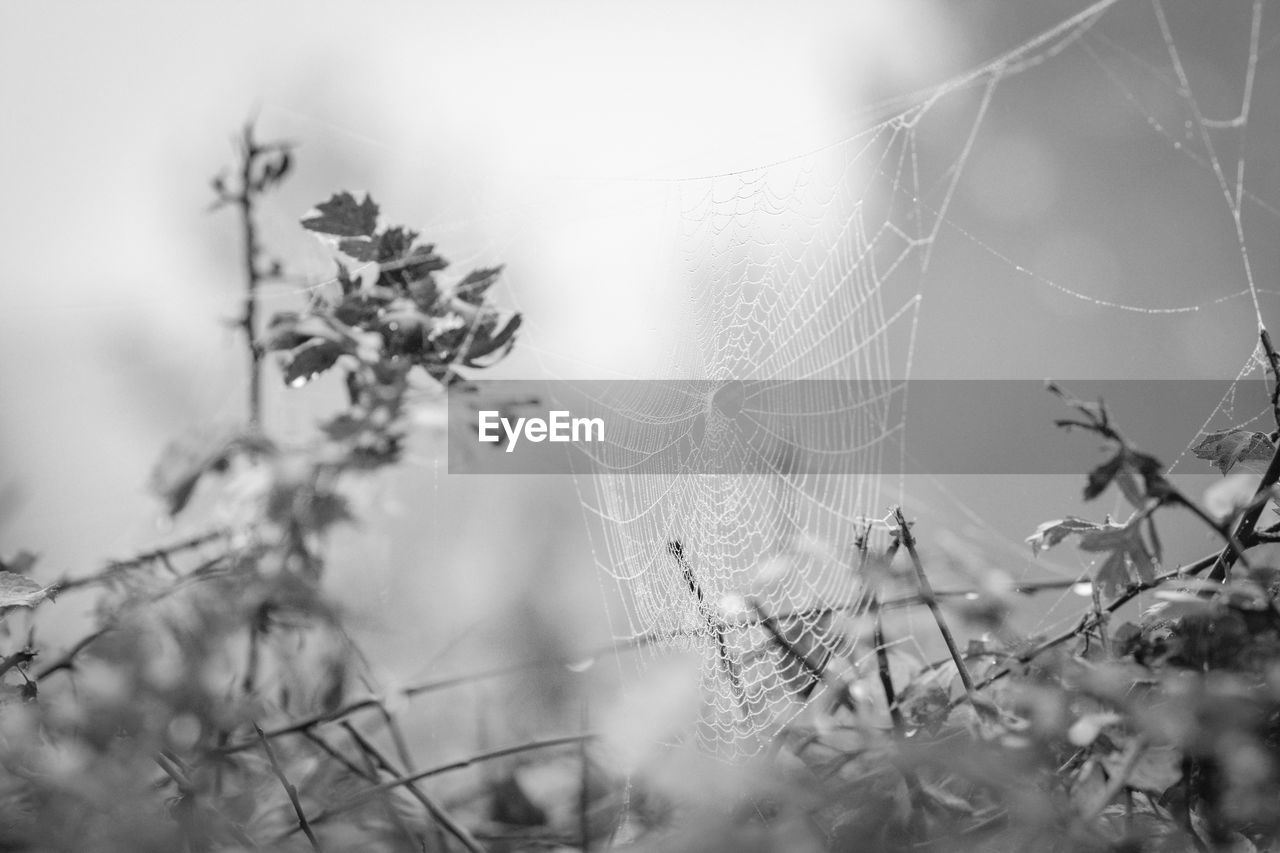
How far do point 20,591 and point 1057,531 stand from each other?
721 mm

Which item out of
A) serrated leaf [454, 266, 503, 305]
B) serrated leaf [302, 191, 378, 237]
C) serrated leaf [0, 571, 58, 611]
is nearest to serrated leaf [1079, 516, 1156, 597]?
serrated leaf [454, 266, 503, 305]

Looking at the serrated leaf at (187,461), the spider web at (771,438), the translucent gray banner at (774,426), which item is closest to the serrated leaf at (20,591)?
the serrated leaf at (187,461)

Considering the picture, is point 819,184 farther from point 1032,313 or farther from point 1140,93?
point 1140,93

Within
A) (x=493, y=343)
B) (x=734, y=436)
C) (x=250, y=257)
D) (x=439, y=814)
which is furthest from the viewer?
(x=734, y=436)

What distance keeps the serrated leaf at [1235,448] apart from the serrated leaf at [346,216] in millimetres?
672

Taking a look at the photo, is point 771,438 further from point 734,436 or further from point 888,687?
point 888,687

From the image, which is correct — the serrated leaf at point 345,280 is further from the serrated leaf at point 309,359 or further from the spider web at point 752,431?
the spider web at point 752,431

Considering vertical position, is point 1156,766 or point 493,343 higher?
point 493,343

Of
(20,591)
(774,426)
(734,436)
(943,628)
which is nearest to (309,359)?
(20,591)

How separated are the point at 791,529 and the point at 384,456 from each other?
1.46 m

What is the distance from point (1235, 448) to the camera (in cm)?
73

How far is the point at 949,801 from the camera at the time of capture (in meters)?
0.58

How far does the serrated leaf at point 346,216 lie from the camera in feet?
2.44

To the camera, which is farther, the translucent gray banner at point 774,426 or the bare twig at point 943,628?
the translucent gray banner at point 774,426
